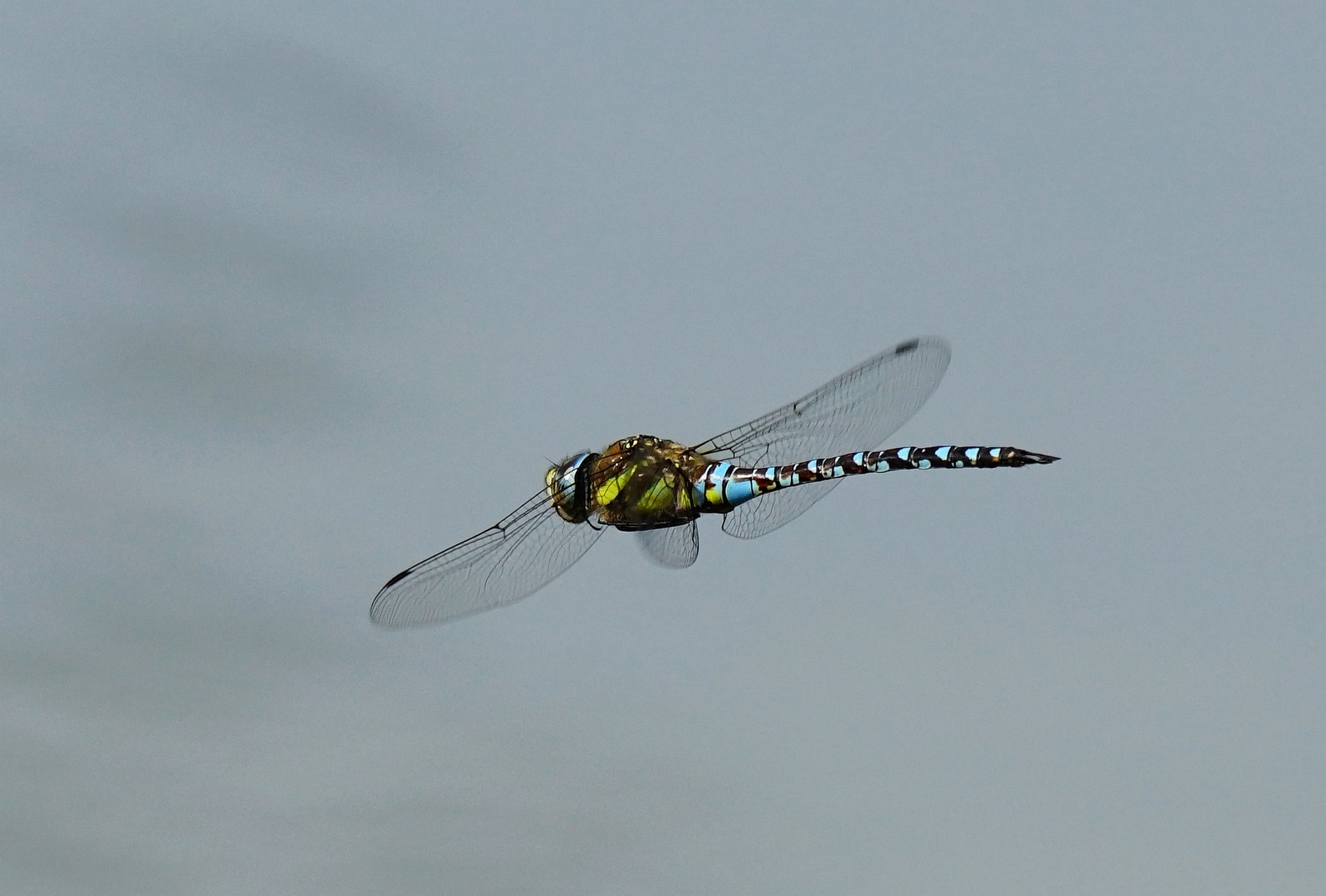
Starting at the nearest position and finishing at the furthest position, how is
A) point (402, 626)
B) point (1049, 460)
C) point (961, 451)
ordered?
point (1049, 460) < point (961, 451) < point (402, 626)

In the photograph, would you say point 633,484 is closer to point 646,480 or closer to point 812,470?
point 646,480

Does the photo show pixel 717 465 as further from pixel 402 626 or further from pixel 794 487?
pixel 402 626

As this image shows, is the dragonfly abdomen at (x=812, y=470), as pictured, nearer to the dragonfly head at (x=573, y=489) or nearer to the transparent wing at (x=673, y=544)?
the transparent wing at (x=673, y=544)

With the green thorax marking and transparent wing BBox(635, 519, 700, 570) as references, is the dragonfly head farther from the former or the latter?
transparent wing BBox(635, 519, 700, 570)

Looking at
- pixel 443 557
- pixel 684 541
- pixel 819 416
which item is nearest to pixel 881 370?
pixel 819 416

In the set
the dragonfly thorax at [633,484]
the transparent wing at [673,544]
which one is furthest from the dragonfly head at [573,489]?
the transparent wing at [673,544]

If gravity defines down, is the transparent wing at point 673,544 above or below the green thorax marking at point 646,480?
below

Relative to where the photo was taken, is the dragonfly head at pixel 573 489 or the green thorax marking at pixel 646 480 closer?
the green thorax marking at pixel 646 480
